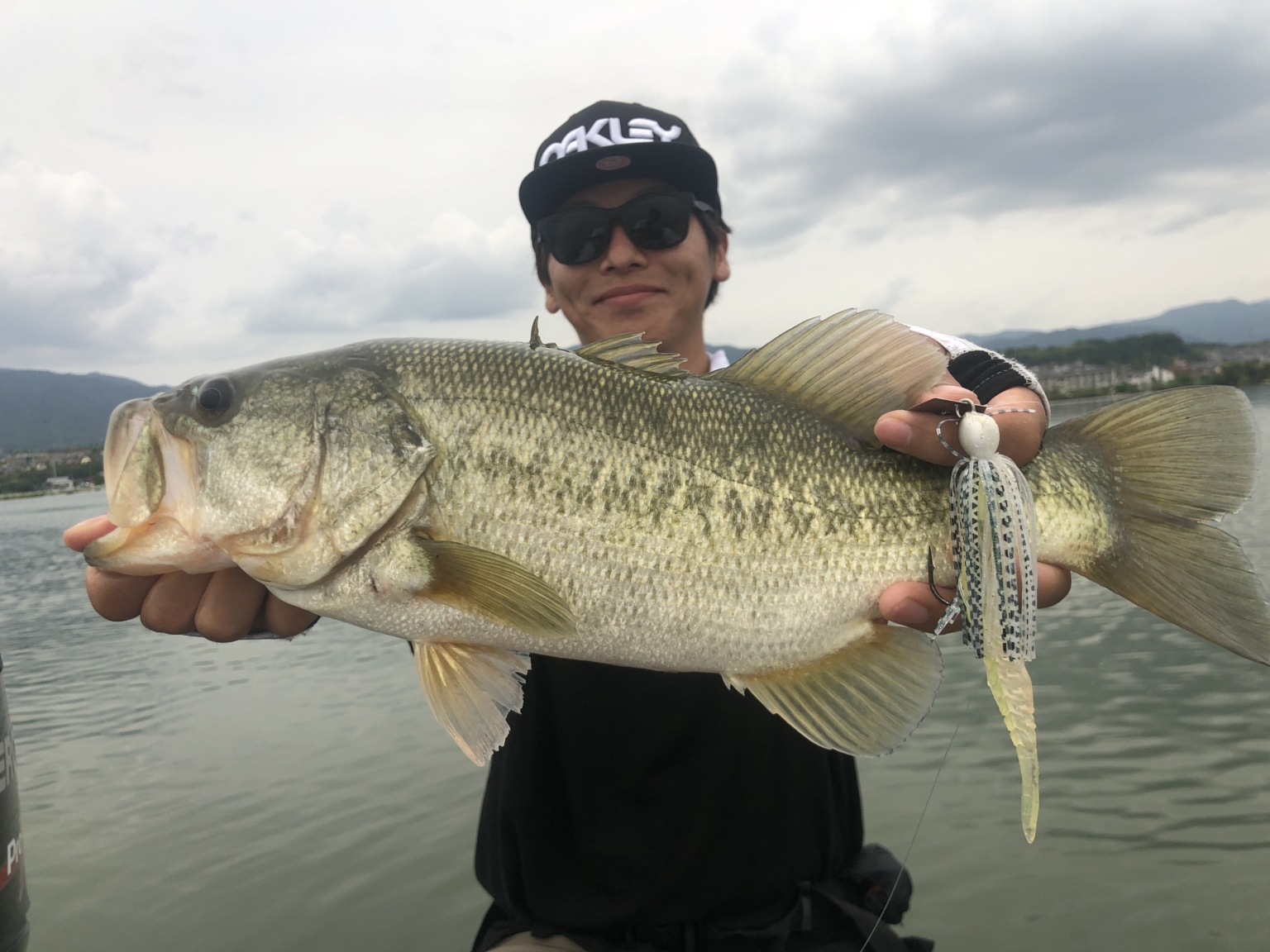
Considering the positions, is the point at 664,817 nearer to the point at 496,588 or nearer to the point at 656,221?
the point at 496,588

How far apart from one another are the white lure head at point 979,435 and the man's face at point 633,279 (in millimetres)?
1810

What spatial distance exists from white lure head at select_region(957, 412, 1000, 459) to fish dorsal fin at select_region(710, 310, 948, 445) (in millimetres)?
321

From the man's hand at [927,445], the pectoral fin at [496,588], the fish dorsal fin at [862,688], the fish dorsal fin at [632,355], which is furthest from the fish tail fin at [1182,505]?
the pectoral fin at [496,588]

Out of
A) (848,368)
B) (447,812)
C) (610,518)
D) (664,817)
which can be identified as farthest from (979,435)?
(447,812)

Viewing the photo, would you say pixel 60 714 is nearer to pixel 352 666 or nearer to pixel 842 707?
pixel 352 666

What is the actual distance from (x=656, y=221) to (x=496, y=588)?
2.14 metres

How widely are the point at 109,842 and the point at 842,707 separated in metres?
7.58

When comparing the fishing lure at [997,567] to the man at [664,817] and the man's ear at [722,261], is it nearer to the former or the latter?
the man at [664,817]

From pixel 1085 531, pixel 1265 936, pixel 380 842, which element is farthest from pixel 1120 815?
pixel 380 842

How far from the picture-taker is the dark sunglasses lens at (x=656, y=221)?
3.35m

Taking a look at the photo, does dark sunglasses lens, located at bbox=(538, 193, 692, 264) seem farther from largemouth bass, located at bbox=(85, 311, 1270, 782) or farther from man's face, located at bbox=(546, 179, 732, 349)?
largemouth bass, located at bbox=(85, 311, 1270, 782)

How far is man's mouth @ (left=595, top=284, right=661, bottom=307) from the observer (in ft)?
11.2

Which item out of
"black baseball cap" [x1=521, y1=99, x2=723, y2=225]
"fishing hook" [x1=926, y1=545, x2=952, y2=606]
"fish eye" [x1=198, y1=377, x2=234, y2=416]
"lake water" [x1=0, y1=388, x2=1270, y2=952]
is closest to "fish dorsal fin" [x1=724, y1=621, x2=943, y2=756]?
"fishing hook" [x1=926, y1=545, x2=952, y2=606]

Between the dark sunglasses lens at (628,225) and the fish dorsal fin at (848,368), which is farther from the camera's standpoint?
the dark sunglasses lens at (628,225)
